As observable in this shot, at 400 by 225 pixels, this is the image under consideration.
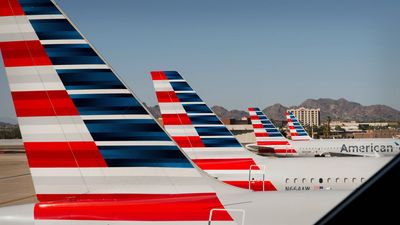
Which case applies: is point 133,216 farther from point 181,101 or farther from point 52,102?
point 181,101

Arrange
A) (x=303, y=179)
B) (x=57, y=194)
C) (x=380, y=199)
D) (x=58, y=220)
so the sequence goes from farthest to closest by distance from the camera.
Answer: (x=303, y=179)
(x=57, y=194)
(x=58, y=220)
(x=380, y=199)

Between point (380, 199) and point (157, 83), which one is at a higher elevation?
point (380, 199)

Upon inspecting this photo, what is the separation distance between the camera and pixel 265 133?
40.8 meters

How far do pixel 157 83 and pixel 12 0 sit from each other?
936cm

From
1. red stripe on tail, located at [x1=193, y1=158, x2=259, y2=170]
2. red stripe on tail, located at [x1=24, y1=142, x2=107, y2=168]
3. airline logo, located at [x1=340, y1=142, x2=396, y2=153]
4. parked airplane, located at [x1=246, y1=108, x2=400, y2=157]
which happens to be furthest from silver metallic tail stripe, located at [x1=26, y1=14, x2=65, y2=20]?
airline logo, located at [x1=340, y1=142, x2=396, y2=153]

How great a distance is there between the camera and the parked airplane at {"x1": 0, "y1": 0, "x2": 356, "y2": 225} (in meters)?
6.37

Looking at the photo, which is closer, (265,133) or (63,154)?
(63,154)

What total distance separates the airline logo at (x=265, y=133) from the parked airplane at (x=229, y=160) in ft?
81.8

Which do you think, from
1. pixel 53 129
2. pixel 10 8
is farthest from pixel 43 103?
pixel 10 8

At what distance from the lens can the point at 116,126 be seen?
252 inches

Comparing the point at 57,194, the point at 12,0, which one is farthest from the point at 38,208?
the point at 12,0

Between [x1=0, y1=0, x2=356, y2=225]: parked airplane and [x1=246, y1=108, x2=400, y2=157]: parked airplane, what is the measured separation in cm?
3225

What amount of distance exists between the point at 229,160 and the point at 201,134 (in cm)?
130

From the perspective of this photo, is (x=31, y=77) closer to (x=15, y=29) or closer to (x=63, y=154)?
(x=15, y=29)
